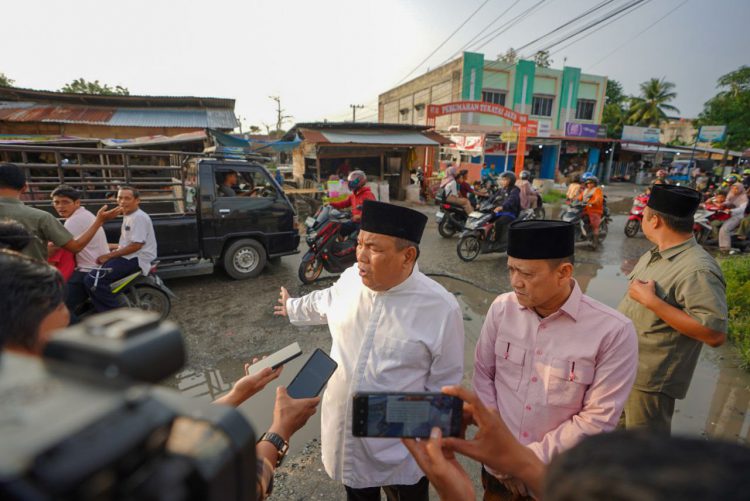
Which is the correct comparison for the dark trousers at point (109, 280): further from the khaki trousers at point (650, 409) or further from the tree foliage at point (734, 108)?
the tree foliage at point (734, 108)

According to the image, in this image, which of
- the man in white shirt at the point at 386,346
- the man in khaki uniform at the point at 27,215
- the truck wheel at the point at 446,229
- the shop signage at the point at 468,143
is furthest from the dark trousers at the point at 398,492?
the shop signage at the point at 468,143

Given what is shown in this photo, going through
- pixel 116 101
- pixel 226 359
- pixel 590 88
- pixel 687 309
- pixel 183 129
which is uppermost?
pixel 590 88

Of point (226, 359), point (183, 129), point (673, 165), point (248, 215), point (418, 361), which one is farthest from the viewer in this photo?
point (673, 165)

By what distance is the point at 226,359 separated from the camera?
3691 mm

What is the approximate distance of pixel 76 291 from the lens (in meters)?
3.78

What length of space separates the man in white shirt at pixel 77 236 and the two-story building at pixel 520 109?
666 inches

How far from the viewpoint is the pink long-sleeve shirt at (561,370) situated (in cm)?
141

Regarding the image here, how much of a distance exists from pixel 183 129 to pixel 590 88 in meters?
23.1

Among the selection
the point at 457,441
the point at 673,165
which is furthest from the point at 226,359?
the point at 673,165

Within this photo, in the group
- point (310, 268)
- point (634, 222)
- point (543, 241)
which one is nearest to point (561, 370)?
point (543, 241)

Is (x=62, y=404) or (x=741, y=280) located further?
(x=741, y=280)

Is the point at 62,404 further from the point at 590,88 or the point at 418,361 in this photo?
the point at 590,88

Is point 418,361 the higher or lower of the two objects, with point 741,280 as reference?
higher

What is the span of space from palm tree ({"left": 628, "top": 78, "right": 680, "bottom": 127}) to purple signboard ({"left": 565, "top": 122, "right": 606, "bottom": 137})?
10437 mm
